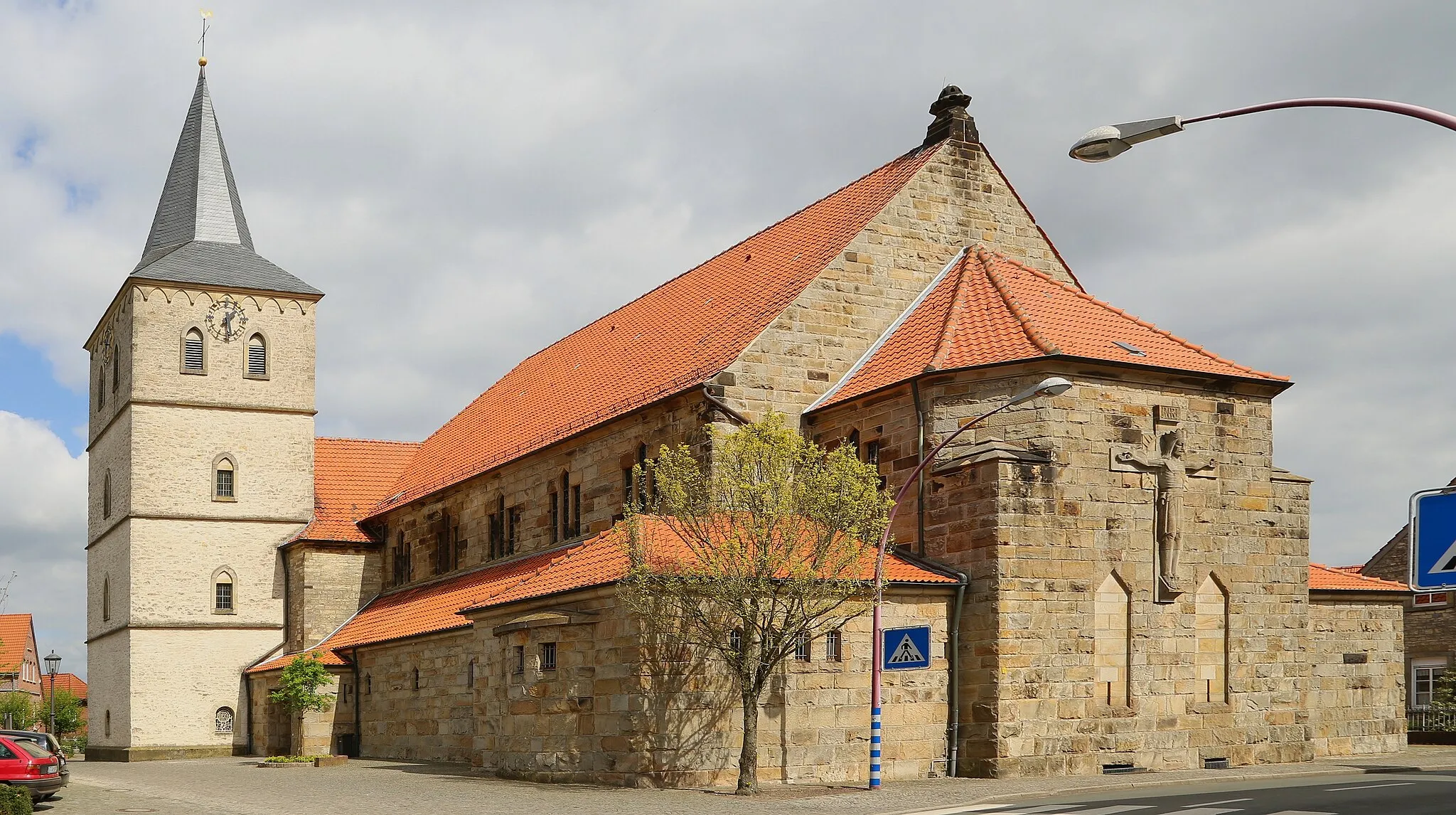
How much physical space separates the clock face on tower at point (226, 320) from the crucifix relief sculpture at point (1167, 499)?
106ft

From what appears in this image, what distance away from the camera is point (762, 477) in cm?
2436

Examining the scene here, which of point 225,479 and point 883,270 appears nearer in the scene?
point 883,270

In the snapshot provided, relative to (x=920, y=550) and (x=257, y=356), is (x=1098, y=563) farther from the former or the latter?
(x=257, y=356)

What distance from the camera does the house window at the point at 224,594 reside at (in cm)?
4706

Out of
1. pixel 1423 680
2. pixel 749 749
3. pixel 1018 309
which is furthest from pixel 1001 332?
pixel 1423 680

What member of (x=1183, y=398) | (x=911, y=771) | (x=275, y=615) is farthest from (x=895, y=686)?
(x=275, y=615)

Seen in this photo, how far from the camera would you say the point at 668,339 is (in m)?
35.6

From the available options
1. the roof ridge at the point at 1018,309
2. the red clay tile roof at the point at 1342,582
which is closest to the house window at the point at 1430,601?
the red clay tile roof at the point at 1342,582

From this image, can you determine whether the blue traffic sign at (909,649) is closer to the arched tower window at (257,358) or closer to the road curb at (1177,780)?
the road curb at (1177,780)

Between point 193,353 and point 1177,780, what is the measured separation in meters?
35.3

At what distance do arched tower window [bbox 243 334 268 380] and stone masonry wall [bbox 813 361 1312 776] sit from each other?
87.7ft

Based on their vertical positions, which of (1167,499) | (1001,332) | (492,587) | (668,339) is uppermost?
(668,339)

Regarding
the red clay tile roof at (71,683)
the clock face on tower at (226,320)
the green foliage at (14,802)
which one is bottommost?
the red clay tile roof at (71,683)

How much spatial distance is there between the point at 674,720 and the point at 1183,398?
11.5m
